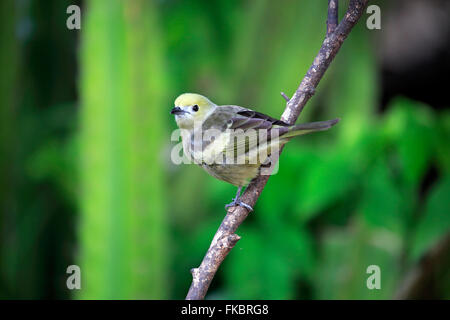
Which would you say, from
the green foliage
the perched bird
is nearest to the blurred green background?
the green foliage

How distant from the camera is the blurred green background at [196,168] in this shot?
217 centimetres

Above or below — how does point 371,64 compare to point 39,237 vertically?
above

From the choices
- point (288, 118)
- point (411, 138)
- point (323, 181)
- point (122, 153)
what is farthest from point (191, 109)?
point (411, 138)

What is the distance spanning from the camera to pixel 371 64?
3229mm

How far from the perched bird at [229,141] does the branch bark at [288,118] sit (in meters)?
0.07

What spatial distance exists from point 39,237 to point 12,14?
1367mm

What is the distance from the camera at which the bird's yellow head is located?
1.51 metres

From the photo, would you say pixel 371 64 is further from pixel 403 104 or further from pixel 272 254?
pixel 272 254

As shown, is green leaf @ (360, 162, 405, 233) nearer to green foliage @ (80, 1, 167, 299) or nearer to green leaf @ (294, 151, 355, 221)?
green leaf @ (294, 151, 355, 221)

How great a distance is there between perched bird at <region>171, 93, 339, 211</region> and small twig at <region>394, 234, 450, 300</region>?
1.21 meters

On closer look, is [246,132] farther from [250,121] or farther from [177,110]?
[177,110]

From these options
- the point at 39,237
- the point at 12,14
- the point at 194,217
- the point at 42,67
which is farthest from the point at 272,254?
the point at 42,67

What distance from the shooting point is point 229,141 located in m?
1.64

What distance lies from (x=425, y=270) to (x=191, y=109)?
1.51 metres
